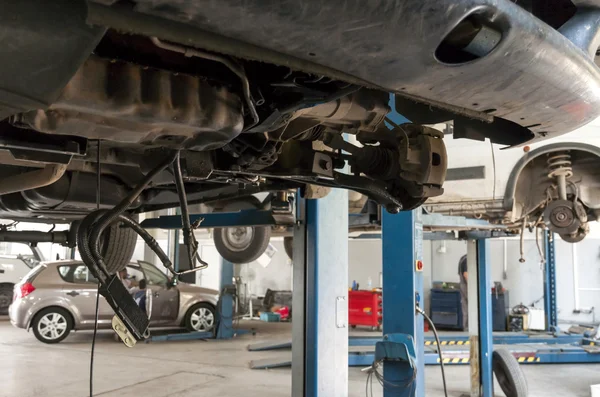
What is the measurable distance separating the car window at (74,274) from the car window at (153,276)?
0.81 meters

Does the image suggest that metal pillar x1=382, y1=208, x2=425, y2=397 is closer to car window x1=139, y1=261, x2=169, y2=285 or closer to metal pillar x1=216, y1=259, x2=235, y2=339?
metal pillar x1=216, y1=259, x2=235, y2=339

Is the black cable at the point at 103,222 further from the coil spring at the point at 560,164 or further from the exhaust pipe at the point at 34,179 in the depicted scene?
the coil spring at the point at 560,164

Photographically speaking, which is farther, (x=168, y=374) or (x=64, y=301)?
(x=64, y=301)

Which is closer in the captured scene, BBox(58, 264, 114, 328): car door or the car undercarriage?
the car undercarriage

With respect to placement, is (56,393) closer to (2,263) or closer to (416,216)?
(416,216)

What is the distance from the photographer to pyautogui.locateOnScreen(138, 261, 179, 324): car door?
26.3 ft

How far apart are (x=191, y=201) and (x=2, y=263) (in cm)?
916

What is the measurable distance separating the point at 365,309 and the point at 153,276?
13.2ft

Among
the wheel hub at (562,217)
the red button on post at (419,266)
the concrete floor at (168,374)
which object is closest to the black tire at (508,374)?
the concrete floor at (168,374)

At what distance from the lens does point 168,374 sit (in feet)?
18.0

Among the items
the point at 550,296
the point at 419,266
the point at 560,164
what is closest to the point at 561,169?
the point at 560,164

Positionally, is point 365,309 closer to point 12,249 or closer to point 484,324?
point 484,324

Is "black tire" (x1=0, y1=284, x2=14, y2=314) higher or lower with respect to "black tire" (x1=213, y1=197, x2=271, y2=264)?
lower

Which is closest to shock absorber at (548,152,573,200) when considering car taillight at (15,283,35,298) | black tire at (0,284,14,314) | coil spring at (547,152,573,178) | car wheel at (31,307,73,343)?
coil spring at (547,152,573,178)
